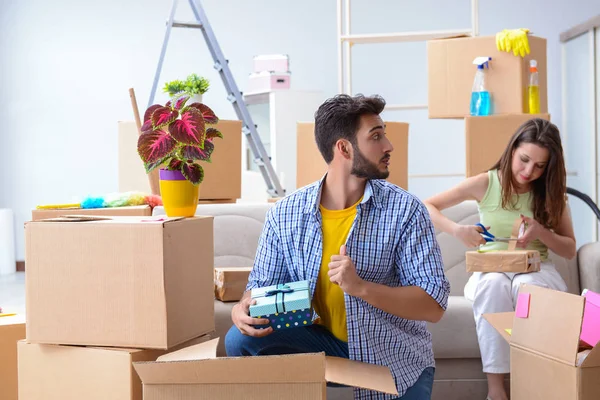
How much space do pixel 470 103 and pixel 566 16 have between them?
3535mm

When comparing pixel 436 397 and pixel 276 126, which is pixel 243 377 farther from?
pixel 276 126

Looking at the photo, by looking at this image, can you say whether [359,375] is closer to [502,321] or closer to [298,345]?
[298,345]

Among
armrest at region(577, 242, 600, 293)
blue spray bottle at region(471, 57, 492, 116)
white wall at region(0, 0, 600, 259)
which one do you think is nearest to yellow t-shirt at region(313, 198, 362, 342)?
armrest at region(577, 242, 600, 293)

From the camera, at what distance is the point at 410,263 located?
74.3 inches

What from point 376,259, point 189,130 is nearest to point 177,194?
point 189,130

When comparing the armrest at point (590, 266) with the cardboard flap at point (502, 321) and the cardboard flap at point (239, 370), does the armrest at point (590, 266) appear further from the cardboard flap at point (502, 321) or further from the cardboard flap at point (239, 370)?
the cardboard flap at point (239, 370)

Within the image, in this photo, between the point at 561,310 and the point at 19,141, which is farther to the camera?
the point at 19,141

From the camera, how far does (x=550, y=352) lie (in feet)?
6.34

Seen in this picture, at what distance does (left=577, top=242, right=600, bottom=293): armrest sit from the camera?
9.11 feet

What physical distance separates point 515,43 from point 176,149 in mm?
Result: 1741

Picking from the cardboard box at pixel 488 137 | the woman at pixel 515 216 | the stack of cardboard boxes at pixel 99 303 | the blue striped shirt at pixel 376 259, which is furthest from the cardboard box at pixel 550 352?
the cardboard box at pixel 488 137

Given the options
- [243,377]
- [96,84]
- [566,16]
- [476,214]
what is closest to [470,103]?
[476,214]

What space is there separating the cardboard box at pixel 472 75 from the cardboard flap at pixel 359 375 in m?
1.93

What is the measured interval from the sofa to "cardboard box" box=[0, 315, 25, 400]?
2.07 ft
